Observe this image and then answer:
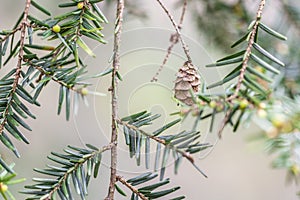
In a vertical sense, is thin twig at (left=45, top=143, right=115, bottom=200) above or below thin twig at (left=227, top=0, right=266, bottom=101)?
below

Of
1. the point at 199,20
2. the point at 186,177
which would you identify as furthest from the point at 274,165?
the point at 186,177

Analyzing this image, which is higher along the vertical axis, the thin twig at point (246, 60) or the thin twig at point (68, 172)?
the thin twig at point (246, 60)

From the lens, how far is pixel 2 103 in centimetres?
24

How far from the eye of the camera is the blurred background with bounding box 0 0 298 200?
0.28 meters

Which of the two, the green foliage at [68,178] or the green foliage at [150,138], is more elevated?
the green foliage at [150,138]

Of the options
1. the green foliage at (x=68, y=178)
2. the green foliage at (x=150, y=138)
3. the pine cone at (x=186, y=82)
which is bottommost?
the green foliage at (x=68, y=178)

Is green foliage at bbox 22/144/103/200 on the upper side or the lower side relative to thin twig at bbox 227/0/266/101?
lower

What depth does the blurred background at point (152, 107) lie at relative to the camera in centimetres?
28

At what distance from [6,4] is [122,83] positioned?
44 cm

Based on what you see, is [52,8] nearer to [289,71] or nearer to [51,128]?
[51,128]

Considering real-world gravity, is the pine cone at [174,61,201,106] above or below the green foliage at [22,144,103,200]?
above

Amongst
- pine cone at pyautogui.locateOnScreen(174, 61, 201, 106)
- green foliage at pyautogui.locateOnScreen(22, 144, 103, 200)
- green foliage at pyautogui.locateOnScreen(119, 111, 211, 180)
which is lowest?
Answer: green foliage at pyautogui.locateOnScreen(22, 144, 103, 200)

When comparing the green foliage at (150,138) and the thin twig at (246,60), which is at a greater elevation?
the thin twig at (246,60)

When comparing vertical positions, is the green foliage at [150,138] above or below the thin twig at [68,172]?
above
